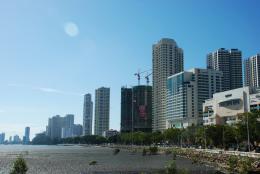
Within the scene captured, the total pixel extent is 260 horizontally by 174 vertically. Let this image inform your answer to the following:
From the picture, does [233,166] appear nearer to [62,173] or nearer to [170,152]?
[62,173]

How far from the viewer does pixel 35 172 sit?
9725cm

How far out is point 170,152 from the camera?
7490 inches

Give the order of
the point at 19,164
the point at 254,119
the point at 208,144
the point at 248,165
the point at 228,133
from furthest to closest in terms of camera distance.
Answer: the point at 208,144 → the point at 228,133 → the point at 254,119 → the point at 248,165 → the point at 19,164

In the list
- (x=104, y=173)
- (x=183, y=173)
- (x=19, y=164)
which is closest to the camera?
(x=183, y=173)

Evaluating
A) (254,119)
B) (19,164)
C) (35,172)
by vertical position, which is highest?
(254,119)

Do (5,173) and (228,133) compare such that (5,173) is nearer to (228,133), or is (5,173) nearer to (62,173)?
(62,173)

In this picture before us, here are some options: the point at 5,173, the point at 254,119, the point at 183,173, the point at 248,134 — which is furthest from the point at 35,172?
the point at 254,119

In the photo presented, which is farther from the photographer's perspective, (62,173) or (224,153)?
(224,153)

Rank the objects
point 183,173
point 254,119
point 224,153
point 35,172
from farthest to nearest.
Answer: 1. point 254,119
2. point 224,153
3. point 35,172
4. point 183,173

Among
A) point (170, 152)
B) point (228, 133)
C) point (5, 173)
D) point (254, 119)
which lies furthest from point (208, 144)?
point (5, 173)

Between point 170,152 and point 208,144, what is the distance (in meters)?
20.5

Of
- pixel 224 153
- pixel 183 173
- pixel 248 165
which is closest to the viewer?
pixel 183 173

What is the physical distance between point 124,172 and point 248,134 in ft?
186

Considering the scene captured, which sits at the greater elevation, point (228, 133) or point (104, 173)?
point (228, 133)
